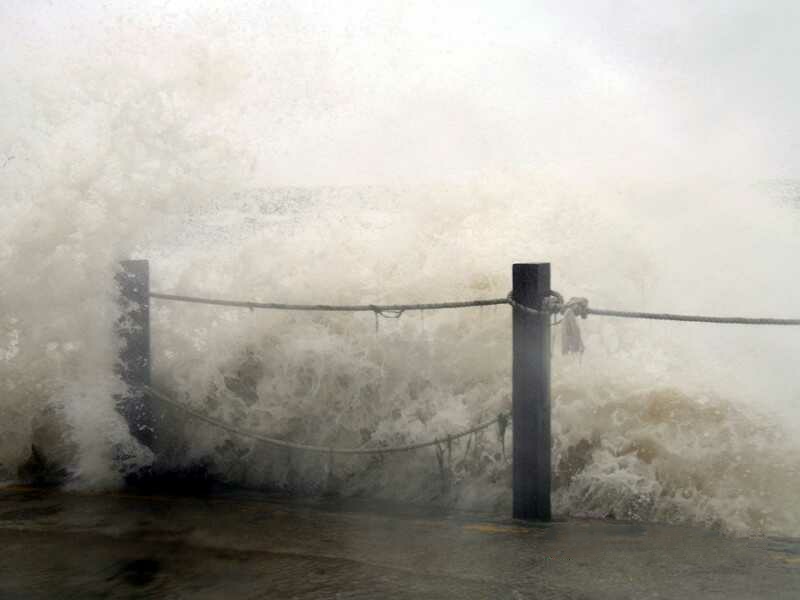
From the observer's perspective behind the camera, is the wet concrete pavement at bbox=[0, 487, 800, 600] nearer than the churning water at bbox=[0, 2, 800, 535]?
Yes


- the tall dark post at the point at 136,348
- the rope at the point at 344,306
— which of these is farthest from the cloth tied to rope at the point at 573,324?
the tall dark post at the point at 136,348

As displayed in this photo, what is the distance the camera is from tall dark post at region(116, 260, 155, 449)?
534cm

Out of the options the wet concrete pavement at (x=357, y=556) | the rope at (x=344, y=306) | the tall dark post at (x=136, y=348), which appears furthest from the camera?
the tall dark post at (x=136, y=348)

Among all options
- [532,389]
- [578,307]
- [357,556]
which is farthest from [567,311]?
[357,556]

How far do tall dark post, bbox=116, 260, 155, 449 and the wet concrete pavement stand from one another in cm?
74

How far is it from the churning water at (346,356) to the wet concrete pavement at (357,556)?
71 cm

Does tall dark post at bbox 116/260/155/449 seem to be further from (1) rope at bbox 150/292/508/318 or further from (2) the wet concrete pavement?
(2) the wet concrete pavement

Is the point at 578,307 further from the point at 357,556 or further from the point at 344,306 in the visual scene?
the point at 357,556

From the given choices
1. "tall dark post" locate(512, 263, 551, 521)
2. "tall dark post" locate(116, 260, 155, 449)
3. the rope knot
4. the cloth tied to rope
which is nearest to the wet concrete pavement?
"tall dark post" locate(512, 263, 551, 521)

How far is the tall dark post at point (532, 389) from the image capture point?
4.20 meters

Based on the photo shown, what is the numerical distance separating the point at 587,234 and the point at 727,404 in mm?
3215

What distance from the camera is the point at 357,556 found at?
371cm

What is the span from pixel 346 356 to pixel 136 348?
1.49 m

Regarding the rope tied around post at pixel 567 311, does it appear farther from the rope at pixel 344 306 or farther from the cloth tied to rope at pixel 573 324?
the rope at pixel 344 306
